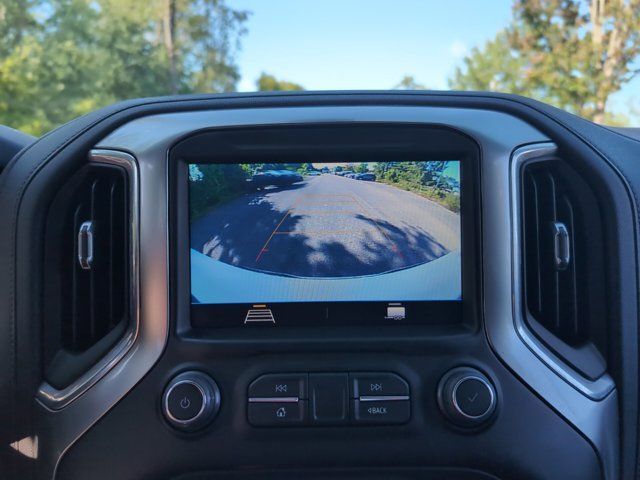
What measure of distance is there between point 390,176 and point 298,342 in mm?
659

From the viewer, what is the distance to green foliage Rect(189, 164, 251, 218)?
2299mm

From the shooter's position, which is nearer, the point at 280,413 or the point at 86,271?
the point at 280,413

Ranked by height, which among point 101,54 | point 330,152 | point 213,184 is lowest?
point 213,184

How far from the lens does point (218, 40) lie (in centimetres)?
2242

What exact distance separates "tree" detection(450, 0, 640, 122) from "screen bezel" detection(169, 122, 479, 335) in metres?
12.4

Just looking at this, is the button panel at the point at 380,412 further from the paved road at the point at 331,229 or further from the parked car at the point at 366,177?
the parked car at the point at 366,177

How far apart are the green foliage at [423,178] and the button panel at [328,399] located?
65 centimetres

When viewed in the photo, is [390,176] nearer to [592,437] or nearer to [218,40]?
[592,437]

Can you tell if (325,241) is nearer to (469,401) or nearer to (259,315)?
(259,315)

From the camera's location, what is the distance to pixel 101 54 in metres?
17.0

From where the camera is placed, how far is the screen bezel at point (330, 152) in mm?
2277

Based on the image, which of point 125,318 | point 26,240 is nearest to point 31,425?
point 125,318

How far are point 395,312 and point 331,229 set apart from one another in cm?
37

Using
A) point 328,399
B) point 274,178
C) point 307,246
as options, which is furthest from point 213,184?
point 328,399
